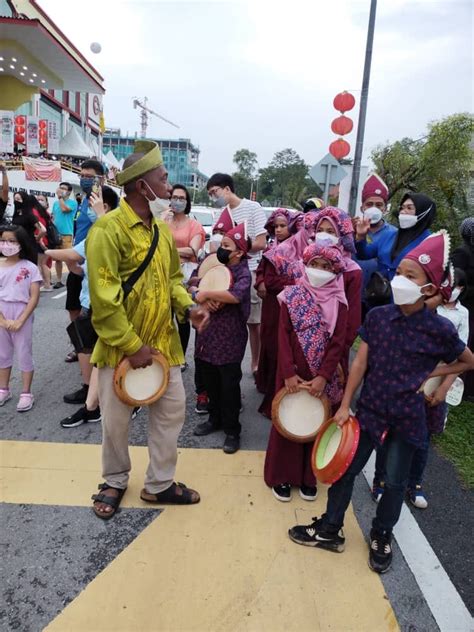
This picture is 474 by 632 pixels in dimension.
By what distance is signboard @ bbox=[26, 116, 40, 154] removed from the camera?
2087 cm

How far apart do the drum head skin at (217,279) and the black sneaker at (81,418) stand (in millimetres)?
1370

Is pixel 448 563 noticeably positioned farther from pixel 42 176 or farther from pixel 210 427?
pixel 42 176

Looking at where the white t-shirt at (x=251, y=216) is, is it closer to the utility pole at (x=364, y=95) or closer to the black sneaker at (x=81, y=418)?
the black sneaker at (x=81, y=418)

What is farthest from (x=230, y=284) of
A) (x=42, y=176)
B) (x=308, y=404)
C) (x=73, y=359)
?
(x=42, y=176)

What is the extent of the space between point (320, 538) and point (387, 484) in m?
0.48

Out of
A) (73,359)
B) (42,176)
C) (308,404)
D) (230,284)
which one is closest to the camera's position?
(308,404)

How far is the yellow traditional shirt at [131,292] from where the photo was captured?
2.10 m

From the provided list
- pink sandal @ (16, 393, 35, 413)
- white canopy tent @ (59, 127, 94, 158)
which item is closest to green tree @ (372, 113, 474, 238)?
pink sandal @ (16, 393, 35, 413)

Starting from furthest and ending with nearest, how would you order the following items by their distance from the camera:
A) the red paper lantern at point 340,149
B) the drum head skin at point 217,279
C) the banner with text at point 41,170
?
the banner with text at point 41,170 < the red paper lantern at point 340,149 < the drum head skin at point 217,279

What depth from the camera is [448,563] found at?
2283mm

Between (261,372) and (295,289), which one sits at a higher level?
(295,289)

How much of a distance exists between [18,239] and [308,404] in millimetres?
2673

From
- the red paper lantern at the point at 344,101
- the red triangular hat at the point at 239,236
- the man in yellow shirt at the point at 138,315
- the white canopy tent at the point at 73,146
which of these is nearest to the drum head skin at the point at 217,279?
the red triangular hat at the point at 239,236

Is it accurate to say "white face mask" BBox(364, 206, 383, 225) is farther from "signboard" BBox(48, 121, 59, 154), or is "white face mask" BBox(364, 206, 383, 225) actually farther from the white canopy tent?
the white canopy tent
